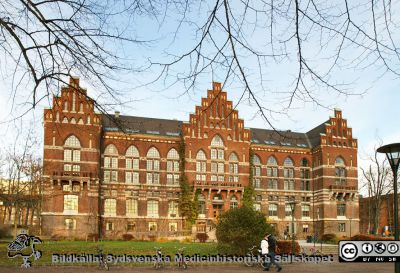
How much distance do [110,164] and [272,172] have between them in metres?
22.2

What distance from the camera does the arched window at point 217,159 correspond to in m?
57.9

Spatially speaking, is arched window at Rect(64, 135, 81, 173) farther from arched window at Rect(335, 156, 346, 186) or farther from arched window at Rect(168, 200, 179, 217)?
arched window at Rect(335, 156, 346, 186)

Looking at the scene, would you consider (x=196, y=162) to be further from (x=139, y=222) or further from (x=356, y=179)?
(x=356, y=179)

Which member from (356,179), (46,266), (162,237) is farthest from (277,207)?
(46,266)

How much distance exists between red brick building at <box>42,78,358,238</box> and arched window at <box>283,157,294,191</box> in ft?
0.46

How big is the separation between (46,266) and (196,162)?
36582 mm

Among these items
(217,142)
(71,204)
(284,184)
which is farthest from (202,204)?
(71,204)

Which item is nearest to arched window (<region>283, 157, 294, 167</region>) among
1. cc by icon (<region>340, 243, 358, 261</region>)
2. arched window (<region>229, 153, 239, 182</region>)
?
arched window (<region>229, 153, 239, 182</region>)

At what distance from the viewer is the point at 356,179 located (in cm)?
6353

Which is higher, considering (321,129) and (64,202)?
(321,129)

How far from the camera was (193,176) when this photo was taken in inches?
2232

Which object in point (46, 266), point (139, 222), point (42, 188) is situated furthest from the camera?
point (139, 222)

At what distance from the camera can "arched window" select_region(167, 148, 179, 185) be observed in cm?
→ 5744

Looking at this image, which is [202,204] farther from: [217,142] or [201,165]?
[217,142]
